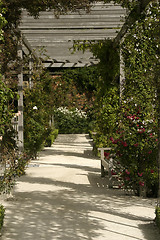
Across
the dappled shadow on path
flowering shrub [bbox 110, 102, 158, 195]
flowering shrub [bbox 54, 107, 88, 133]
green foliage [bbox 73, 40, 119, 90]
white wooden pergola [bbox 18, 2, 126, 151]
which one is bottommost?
the dappled shadow on path

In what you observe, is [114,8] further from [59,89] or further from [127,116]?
[59,89]

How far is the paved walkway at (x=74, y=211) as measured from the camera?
15.2ft

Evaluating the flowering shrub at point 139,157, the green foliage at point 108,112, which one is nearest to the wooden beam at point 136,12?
the flowering shrub at point 139,157

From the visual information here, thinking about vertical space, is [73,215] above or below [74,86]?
below

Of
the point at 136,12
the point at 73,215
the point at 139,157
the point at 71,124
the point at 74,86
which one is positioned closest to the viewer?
the point at 73,215

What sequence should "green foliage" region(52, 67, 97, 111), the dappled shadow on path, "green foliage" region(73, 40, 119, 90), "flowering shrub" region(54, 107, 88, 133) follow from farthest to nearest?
"flowering shrub" region(54, 107, 88, 133), "green foliage" region(52, 67, 97, 111), "green foliage" region(73, 40, 119, 90), the dappled shadow on path

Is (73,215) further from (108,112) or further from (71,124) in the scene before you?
(71,124)

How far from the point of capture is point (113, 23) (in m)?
9.53

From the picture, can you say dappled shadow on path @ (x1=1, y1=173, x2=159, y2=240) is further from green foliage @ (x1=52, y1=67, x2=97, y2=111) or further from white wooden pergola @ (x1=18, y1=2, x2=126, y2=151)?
green foliage @ (x1=52, y1=67, x2=97, y2=111)

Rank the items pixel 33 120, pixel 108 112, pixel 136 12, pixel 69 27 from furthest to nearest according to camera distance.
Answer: pixel 33 120 < pixel 108 112 < pixel 69 27 < pixel 136 12

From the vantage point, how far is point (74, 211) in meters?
5.66

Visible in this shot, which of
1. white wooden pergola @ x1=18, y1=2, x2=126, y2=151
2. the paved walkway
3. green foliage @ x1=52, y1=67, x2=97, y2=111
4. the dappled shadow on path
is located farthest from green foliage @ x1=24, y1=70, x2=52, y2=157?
green foliage @ x1=52, y1=67, x2=97, y2=111

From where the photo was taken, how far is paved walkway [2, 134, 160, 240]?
4.63 meters

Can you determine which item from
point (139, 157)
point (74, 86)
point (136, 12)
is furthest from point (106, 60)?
point (74, 86)
